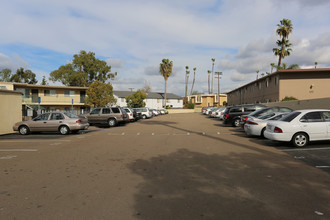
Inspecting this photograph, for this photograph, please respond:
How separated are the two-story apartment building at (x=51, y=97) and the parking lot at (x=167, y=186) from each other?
32927 mm

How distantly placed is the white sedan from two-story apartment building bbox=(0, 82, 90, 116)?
33570 millimetres

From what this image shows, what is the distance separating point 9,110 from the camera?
54.6 ft

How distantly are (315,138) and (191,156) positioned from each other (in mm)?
5183

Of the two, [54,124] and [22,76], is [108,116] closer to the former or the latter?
[54,124]

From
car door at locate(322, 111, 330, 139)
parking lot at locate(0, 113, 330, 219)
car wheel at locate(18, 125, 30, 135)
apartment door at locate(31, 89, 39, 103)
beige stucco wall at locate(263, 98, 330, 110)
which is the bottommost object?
parking lot at locate(0, 113, 330, 219)

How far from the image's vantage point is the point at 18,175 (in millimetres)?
6152

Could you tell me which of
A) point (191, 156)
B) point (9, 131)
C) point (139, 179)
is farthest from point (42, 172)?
point (9, 131)

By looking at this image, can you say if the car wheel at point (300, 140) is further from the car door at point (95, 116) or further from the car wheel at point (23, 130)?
the car door at point (95, 116)

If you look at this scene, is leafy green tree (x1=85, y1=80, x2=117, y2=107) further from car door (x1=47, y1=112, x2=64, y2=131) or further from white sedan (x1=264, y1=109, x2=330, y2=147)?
white sedan (x1=264, y1=109, x2=330, y2=147)

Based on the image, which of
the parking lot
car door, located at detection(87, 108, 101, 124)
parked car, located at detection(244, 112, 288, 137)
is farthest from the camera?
car door, located at detection(87, 108, 101, 124)

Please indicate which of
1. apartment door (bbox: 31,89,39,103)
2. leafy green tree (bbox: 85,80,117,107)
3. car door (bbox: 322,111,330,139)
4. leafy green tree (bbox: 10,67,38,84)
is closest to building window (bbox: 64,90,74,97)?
leafy green tree (bbox: 85,80,117,107)

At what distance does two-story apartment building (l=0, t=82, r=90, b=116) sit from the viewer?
3814cm

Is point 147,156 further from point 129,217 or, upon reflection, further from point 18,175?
point 129,217

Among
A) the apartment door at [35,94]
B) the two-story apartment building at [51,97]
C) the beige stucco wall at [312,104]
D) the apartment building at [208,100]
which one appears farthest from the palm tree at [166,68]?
the beige stucco wall at [312,104]
